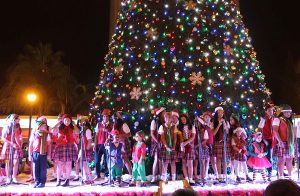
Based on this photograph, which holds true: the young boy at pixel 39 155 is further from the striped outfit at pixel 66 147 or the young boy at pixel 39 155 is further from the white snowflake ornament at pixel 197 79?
the white snowflake ornament at pixel 197 79

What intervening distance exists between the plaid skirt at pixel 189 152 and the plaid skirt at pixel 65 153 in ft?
8.47

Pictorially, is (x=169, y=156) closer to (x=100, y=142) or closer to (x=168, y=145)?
(x=168, y=145)

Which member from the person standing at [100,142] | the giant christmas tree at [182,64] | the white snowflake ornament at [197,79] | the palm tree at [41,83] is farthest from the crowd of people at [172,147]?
the palm tree at [41,83]

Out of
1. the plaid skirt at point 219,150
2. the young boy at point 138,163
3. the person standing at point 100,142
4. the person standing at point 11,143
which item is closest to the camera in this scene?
the young boy at point 138,163

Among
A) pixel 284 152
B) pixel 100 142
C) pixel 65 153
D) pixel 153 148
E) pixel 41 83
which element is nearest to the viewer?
pixel 284 152

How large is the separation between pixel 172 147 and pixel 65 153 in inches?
97.2

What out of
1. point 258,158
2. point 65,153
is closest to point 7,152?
point 65,153

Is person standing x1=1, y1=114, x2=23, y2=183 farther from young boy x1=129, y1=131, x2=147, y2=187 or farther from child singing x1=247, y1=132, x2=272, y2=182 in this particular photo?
child singing x1=247, y1=132, x2=272, y2=182

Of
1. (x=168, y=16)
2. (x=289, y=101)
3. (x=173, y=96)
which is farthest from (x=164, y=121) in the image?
(x=289, y=101)

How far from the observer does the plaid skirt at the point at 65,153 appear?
768cm

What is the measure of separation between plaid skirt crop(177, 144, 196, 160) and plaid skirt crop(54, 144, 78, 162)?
2582 mm

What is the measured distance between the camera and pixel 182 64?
9125mm

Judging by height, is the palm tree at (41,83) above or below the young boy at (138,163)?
above

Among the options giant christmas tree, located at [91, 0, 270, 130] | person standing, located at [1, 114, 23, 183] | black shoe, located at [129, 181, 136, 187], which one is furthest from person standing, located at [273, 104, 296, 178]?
person standing, located at [1, 114, 23, 183]
